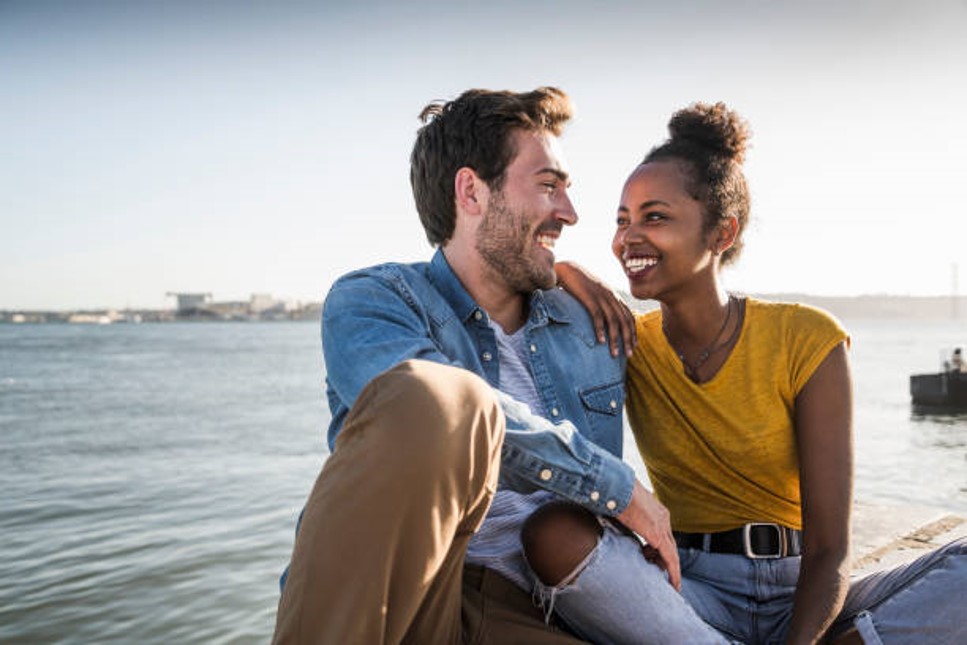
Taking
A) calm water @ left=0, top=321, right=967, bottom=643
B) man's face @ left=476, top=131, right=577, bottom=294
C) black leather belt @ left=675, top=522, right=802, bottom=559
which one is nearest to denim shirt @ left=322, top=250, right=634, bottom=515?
man's face @ left=476, top=131, right=577, bottom=294

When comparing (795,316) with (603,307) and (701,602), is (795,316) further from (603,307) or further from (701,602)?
(701,602)

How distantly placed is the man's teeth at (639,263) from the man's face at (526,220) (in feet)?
0.86

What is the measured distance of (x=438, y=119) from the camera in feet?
10.6

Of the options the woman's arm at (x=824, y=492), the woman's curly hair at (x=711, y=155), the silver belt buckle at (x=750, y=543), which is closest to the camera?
the woman's arm at (x=824, y=492)

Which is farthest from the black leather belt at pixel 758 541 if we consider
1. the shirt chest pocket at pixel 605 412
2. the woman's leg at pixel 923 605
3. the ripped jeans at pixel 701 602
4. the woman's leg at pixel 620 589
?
the woman's leg at pixel 620 589

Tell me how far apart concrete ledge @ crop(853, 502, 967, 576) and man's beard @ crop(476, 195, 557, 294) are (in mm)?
2008

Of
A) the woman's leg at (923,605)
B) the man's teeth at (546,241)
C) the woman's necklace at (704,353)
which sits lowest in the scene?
the woman's leg at (923,605)

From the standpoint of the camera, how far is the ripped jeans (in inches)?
79.3

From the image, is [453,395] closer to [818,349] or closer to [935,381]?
[818,349]

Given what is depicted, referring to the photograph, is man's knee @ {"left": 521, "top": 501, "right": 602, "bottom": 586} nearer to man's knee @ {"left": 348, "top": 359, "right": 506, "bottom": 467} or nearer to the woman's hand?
man's knee @ {"left": 348, "top": 359, "right": 506, "bottom": 467}

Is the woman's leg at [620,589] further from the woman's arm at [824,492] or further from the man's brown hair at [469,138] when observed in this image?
the man's brown hair at [469,138]

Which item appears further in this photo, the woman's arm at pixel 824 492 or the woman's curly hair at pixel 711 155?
the woman's curly hair at pixel 711 155

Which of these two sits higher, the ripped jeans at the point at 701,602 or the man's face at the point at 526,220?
the man's face at the point at 526,220

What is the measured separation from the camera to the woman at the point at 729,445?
2131 millimetres
